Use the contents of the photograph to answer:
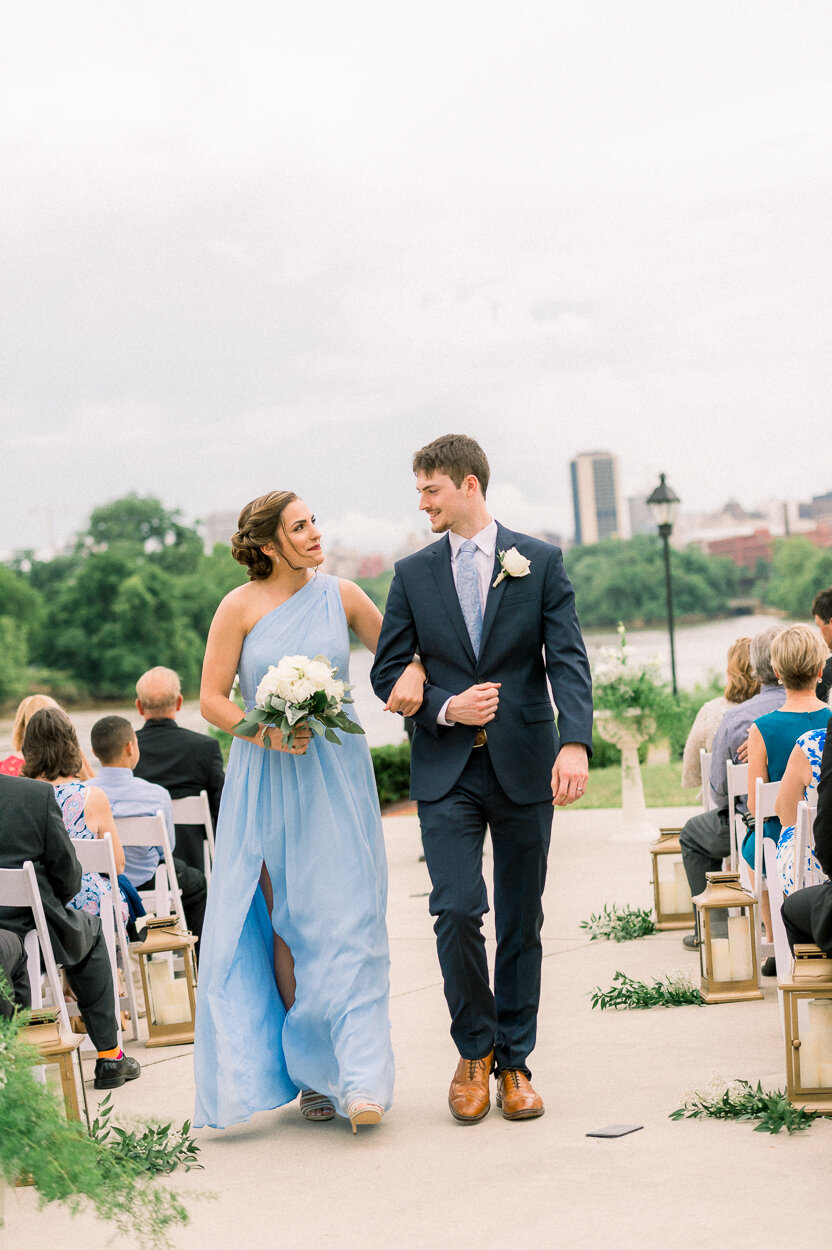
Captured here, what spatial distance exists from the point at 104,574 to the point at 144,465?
23.6 feet

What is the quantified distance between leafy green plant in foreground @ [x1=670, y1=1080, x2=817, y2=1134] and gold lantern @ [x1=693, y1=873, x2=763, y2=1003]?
123 cm

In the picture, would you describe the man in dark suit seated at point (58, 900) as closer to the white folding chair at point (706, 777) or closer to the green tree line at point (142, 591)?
the white folding chair at point (706, 777)

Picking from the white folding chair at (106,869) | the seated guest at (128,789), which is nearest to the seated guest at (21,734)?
the seated guest at (128,789)

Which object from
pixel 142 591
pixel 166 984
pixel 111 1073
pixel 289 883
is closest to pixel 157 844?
pixel 166 984

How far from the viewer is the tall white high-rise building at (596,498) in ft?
147

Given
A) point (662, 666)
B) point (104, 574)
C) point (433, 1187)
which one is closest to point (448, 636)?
point (433, 1187)

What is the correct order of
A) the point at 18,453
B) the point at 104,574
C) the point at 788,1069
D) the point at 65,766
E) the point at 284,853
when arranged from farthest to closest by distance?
the point at 18,453 → the point at 104,574 → the point at 65,766 → the point at 284,853 → the point at 788,1069

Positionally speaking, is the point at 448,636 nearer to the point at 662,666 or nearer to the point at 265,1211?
the point at 265,1211

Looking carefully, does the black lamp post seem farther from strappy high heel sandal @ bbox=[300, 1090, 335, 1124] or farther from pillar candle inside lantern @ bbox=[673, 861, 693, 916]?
strappy high heel sandal @ bbox=[300, 1090, 335, 1124]

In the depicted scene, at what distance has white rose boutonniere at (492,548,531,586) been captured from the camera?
13.9ft

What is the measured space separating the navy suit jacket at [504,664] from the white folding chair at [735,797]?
6.71 feet

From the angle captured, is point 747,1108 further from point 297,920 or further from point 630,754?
point 630,754

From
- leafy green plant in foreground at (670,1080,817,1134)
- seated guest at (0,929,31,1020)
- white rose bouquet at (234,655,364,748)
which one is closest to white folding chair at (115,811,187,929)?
seated guest at (0,929,31,1020)

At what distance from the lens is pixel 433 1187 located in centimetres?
371
